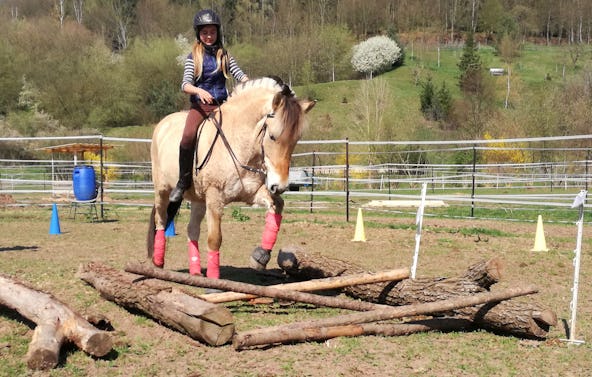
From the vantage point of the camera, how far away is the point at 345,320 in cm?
539

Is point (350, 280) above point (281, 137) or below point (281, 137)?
below

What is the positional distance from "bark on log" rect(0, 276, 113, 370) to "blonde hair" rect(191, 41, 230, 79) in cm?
300

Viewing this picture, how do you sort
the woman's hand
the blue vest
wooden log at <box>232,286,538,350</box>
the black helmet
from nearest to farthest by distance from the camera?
wooden log at <box>232,286,538,350</box>
the woman's hand
the black helmet
the blue vest

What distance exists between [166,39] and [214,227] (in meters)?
68.1

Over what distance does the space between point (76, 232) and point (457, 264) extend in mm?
8719

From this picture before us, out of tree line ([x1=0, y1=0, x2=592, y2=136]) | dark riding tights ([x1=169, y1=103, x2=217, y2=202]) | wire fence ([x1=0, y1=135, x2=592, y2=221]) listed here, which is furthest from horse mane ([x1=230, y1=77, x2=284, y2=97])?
tree line ([x1=0, y1=0, x2=592, y2=136])

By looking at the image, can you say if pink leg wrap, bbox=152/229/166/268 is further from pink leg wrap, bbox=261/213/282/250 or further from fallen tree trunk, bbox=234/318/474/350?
fallen tree trunk, bbox=234/318/474/350

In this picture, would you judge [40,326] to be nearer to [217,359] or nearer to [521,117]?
[217,359]

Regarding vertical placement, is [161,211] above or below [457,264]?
above

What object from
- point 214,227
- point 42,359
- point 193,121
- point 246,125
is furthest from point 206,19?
point 42,359

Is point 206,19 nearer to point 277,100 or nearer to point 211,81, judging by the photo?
point 211,81

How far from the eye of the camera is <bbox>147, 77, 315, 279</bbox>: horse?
5984mm

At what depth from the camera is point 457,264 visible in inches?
375

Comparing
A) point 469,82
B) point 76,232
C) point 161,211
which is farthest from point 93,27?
point 161,211
